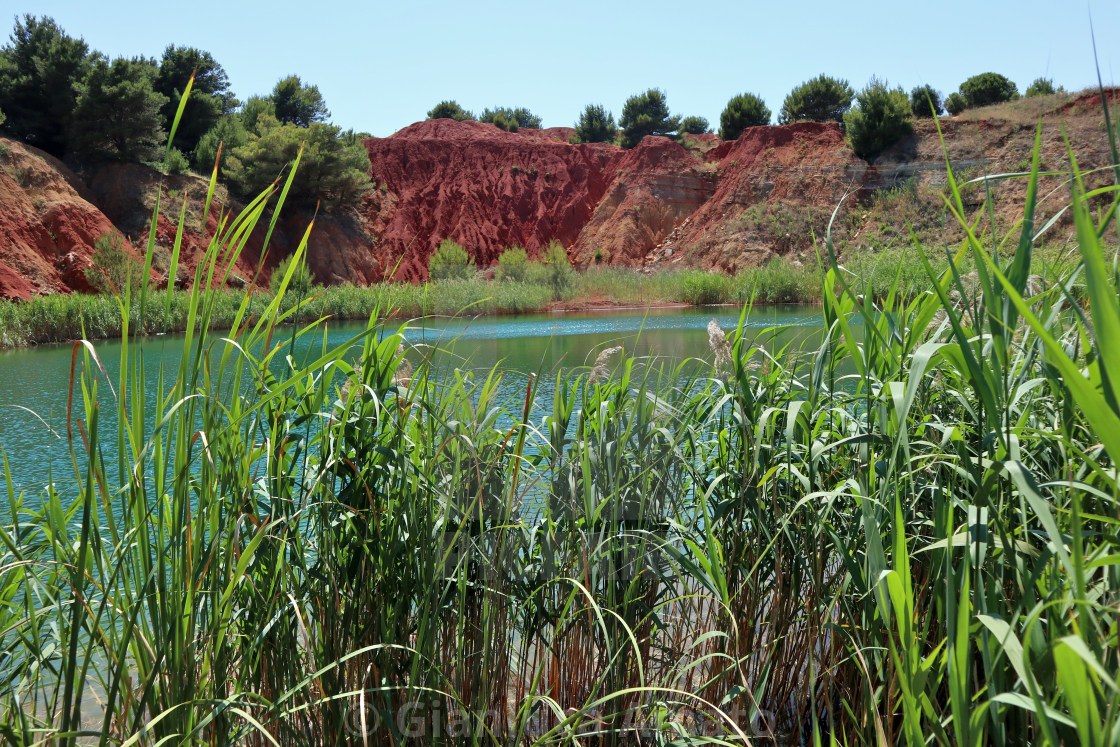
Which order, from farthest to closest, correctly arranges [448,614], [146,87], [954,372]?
[146,87] → [954,372] → [448,614]

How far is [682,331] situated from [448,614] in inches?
427

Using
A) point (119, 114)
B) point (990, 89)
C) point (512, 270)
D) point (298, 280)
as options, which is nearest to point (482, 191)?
point (512, 270)

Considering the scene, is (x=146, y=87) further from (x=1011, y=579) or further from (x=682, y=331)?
(x=1011, y=579)

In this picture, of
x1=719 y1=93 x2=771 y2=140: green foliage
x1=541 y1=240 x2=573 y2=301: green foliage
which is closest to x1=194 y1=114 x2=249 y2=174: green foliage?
x1=541 y1=240 x2=573 y2=301: green foliage

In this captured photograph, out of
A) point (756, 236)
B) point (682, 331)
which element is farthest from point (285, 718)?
point (756, 236)

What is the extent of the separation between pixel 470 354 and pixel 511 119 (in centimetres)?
3825

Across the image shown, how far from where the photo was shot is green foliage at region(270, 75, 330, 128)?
91.1ft

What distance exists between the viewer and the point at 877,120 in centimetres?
2595

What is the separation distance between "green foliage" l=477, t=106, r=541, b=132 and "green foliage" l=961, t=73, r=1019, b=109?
20.1m

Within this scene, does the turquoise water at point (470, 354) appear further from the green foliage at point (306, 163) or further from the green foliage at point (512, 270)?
the green foliage at point (306, 163)

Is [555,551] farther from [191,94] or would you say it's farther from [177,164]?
[191,94]

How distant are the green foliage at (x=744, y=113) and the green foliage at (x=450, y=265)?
14.0 metres

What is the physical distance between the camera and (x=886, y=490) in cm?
123

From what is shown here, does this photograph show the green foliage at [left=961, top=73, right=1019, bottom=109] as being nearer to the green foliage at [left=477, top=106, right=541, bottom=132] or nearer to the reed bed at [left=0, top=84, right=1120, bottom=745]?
the green foliage at [left=477, top=106, right=541, bottom=132]
